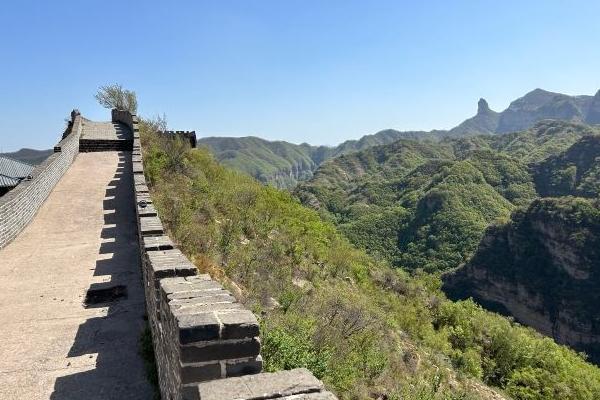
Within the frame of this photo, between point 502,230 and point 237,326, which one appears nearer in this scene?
point 237,326

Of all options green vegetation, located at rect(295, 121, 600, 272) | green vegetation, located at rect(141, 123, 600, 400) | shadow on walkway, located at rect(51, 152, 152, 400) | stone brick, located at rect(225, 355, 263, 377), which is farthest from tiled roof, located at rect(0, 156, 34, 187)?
green vegetation, located at rect(295, 121, 600, 272)

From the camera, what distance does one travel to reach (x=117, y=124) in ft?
90.2

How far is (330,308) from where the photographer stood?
32.1 feet

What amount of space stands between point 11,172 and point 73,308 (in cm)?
1754

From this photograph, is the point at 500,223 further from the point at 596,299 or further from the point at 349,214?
the point at 349,214

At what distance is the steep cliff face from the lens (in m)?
80.4

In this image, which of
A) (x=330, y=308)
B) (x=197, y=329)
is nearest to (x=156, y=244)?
(x=197, y=329)

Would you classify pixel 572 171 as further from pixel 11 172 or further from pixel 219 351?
pixel 219 351

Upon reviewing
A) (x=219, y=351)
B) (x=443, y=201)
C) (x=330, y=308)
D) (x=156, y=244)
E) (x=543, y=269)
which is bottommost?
(x=543, y=269)

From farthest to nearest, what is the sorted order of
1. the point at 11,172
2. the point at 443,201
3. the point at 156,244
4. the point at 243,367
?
the point at 443,201
the point at 11,172
the point at 156,244
the point at 243,367

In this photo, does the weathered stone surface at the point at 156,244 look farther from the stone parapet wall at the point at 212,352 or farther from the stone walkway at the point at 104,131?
the stone walkway at the point at 104,131

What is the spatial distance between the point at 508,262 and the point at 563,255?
982 centimetres

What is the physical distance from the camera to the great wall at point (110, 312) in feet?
9.43

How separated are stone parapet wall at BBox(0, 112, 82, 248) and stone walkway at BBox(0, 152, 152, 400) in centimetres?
25
